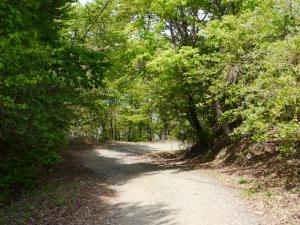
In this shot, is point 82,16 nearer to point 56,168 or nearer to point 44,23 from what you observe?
point 56,168

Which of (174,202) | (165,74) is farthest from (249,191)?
(165,74)

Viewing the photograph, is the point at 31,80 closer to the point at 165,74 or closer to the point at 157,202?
the point at 157,202

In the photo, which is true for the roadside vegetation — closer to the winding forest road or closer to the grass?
the grass

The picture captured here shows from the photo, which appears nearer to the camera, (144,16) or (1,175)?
(1,175)

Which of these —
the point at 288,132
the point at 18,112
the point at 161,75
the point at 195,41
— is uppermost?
the point at 195,41

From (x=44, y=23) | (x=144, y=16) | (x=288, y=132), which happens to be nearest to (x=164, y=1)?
(x=144, y=16)

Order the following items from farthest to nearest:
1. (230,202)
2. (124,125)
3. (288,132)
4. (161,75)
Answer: (124,125) → (161,75) → (230,202) → (288,132)

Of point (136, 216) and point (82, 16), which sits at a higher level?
point (82, 16)

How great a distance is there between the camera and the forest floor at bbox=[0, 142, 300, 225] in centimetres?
1014

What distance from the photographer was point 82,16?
25.1m

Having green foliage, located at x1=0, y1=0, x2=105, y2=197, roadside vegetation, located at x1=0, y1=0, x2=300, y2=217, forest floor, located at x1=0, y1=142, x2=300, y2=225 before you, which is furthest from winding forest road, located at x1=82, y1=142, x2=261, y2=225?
green foliage, located at x1=0, y1=0, x2=105, y2=197

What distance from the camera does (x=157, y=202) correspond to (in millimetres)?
12156

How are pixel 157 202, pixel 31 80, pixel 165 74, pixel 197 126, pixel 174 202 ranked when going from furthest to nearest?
pixel 197 126 < pixel 165 74 < pixel 157 202 < pixel 174 202 < pixel 31 80

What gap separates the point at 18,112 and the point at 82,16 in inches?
632
